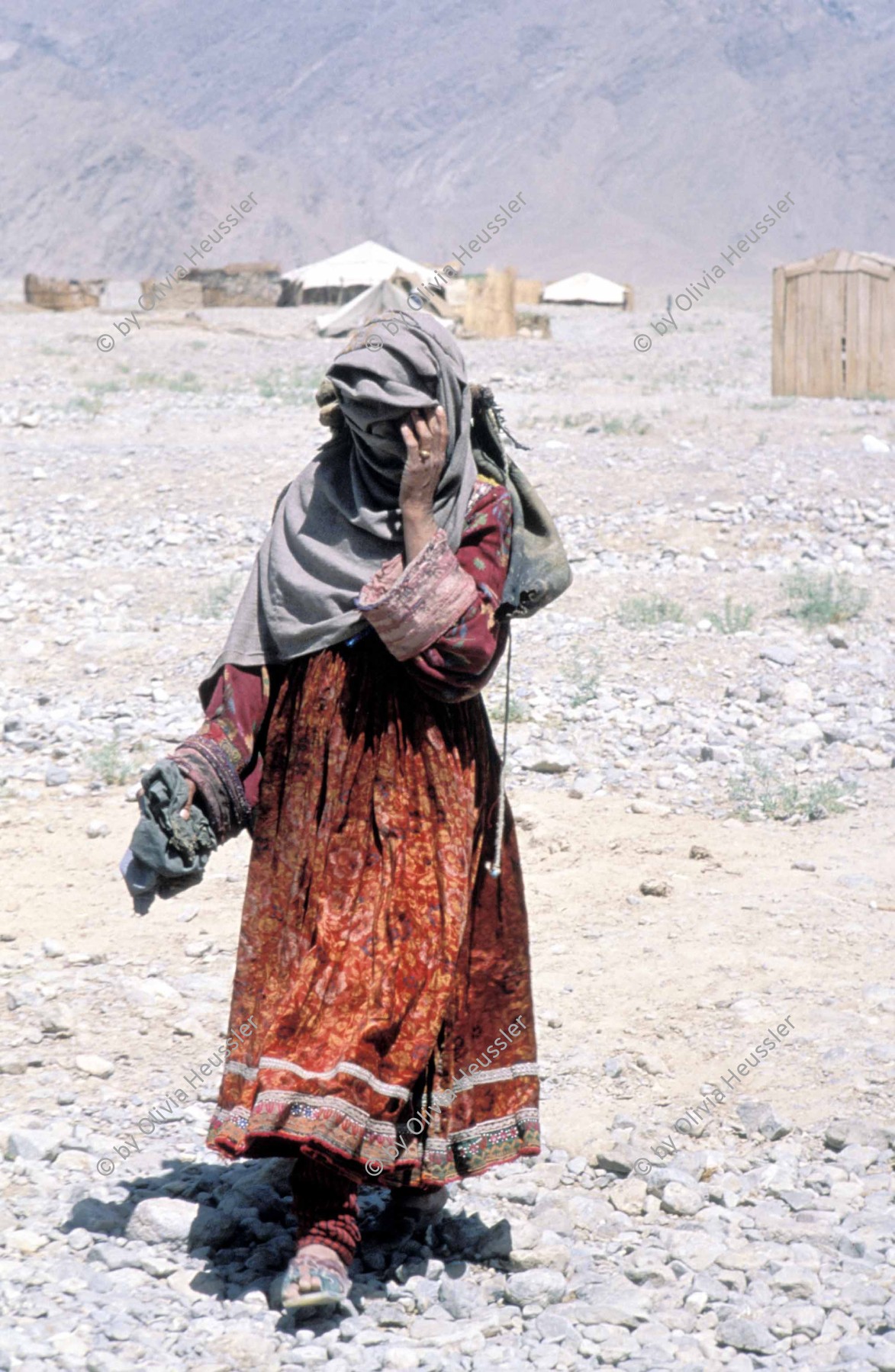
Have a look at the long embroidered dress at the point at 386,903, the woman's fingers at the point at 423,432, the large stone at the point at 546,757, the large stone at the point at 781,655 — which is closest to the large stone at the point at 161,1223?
the long embroidered dress at the point at 386,903

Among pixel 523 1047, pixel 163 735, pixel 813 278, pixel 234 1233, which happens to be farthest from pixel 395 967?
pixel 813 278

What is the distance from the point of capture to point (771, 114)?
2960 inches

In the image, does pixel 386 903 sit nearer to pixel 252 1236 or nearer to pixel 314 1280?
pixel 314 1280

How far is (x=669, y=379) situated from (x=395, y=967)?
14.9m

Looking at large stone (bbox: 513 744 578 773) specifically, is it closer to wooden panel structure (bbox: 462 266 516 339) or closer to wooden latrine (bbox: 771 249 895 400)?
wooden latrine (bbox: 771 249 895 400)

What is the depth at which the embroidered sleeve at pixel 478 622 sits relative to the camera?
2.40m

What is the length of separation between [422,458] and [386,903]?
0.71 metres

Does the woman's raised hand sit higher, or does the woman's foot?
the woman's raised hand

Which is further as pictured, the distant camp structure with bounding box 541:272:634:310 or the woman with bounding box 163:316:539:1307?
the distant camp structure with bounding box 541:272:634:310

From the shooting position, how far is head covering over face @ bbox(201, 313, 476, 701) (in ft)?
7.86

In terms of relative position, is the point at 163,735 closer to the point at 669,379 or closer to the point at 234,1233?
the point at 234,1233

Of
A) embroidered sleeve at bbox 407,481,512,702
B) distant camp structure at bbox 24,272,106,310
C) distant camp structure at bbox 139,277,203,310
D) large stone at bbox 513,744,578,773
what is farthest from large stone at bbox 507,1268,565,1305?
distant camp structure at bbox 24,272,106,310

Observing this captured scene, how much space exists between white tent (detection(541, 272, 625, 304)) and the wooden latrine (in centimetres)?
1970

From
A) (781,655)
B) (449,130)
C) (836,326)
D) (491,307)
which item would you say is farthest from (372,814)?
(449,130)
